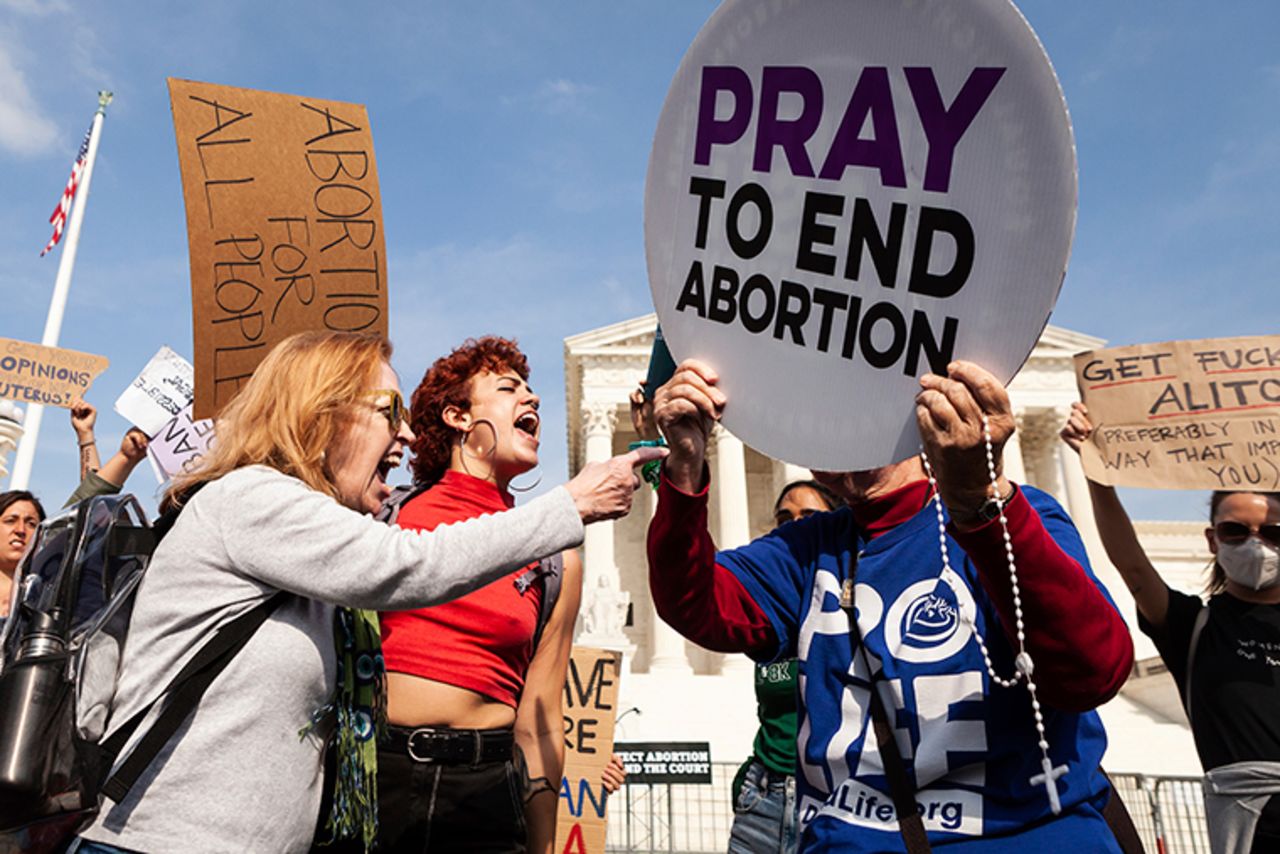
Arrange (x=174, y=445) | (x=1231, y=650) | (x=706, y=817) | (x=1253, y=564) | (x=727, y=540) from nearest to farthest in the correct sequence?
(x=1231, y=650) → (x=1253, y=564) → (x=174, y=445) → (x=706, y=817) → (x=727, y=540)

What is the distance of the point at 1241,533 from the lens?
4117mm

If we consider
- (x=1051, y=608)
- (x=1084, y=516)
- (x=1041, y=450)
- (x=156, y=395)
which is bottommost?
(x=1051, y=608)

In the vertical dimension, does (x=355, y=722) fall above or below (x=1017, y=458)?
below

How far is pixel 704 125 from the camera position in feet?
6.48

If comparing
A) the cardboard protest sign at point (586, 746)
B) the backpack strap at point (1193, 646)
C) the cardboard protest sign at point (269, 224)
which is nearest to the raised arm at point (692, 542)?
the cardboard protest sign at point (269, 224)

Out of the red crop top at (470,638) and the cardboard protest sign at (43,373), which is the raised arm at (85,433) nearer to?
the cardboard protest sign at (43,373)

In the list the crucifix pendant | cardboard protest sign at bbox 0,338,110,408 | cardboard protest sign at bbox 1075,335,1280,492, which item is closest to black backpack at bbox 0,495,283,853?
the crucifix pendant

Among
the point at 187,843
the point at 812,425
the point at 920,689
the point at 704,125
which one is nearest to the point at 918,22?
the point at 704,125

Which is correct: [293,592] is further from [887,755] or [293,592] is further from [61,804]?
[887,755]

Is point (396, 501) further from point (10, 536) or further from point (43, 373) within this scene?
point (43, 373)

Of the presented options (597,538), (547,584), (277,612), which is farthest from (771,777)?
(597,538)

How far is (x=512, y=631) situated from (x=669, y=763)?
1063 centimetres

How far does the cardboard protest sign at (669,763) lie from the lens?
41.4 ft

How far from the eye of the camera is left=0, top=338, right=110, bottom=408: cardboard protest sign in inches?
253
